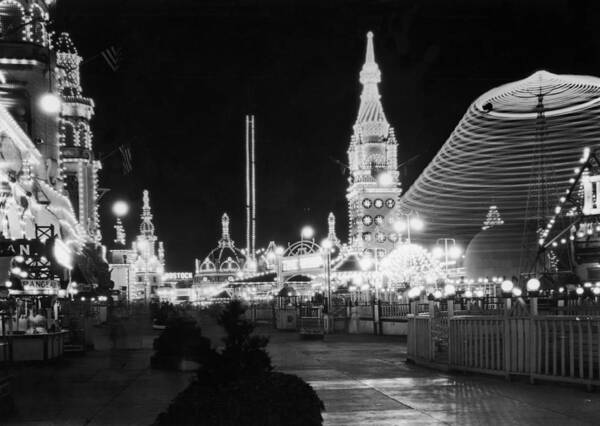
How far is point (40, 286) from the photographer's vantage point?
85.1 ft

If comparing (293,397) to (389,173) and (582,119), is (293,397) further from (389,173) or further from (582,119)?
(389,173)

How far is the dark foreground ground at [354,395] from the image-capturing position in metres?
12.0

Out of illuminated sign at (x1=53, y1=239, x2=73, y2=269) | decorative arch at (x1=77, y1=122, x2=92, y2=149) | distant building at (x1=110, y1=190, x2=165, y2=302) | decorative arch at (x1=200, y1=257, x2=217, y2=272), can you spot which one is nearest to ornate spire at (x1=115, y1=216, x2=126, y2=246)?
distant building at (x1=110, y1=190, x2=165, y2=302)

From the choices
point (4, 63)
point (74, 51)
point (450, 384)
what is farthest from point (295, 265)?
point (450, 384)

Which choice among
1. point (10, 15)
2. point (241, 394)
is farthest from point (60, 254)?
point (241, 394)

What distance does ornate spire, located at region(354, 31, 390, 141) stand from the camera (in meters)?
112

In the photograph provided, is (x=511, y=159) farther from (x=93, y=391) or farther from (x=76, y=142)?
(x=93, y=391)

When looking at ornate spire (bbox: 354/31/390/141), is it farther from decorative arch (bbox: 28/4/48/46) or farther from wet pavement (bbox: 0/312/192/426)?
wet pavement (bbox: 0/312/192/426)

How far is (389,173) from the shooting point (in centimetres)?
11406

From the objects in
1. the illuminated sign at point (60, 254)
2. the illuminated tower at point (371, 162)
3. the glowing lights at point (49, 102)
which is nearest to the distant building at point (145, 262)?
the illuminated tower at point (371, 162)

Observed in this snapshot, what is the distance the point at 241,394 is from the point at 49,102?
54.8m

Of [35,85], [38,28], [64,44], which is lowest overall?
[35,85]

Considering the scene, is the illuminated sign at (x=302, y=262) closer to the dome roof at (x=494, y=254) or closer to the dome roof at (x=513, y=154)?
the dome roof at (x=513, y=154)

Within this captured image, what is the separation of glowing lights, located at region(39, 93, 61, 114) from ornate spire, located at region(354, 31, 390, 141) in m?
56.3
